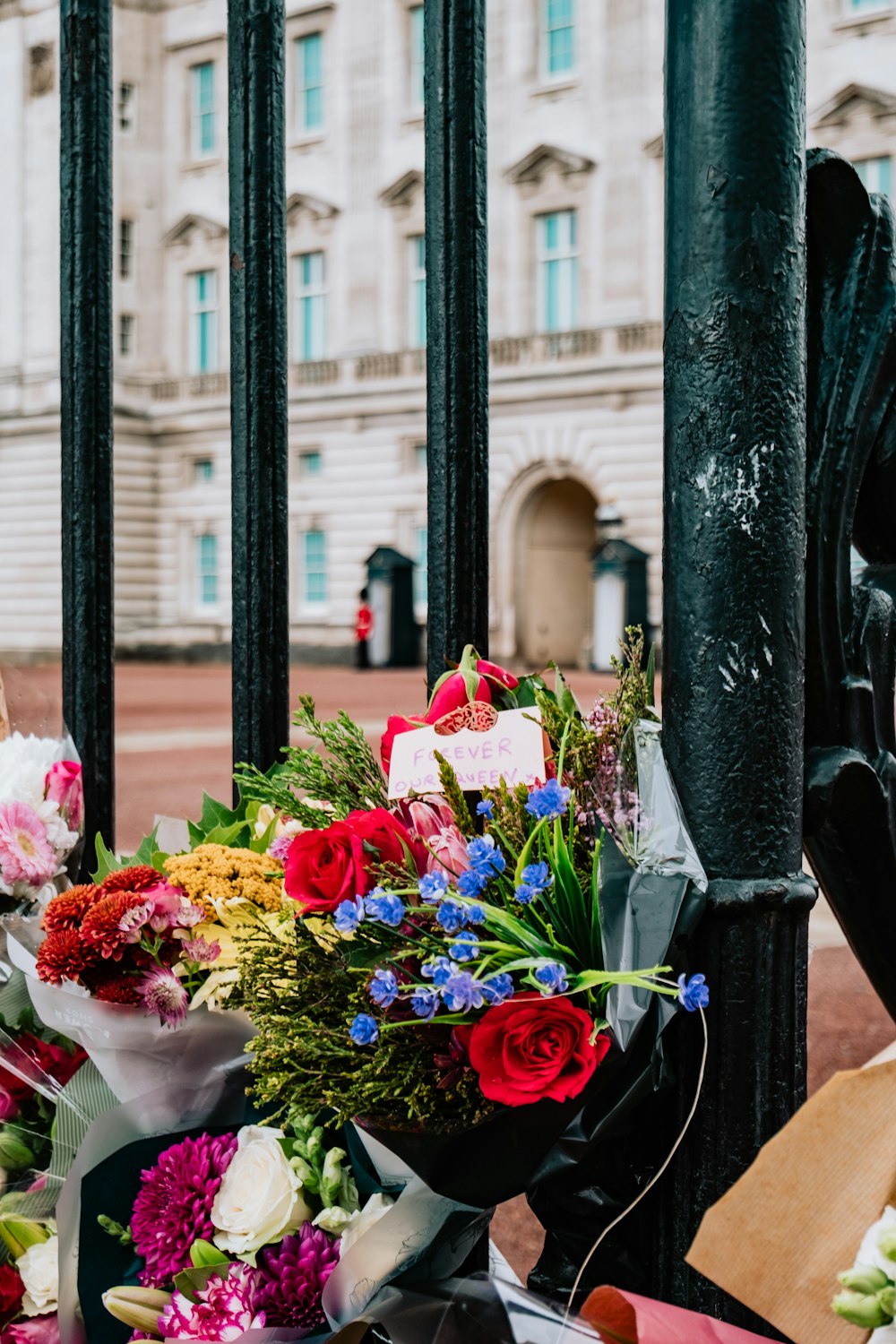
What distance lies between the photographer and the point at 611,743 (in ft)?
3.42

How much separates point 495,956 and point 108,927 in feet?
1.08

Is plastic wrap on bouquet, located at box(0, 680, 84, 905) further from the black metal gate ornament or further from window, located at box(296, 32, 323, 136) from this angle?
window, located at box(296, 32, 323, 136)

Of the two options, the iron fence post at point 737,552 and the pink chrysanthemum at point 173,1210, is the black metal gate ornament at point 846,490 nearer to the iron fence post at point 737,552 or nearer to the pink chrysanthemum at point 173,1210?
the iron fence post at point 737,552

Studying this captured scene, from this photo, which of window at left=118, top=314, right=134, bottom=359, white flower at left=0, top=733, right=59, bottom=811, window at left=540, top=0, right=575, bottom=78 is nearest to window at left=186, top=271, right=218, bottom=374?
window at left=118, top=314, right=134, bottom=359

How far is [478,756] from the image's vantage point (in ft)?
3.46

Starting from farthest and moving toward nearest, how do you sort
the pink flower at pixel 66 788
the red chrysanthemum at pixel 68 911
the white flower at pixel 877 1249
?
the pink flower at pixel 66 788
the red chrysanthemum at pixel 68 911
the white flower at pixel 877 1249

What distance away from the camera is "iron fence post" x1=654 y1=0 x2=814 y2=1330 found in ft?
3.40

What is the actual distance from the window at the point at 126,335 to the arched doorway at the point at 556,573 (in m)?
8.36

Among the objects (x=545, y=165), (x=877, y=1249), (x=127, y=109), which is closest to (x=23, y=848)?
(x=877, y=1249)

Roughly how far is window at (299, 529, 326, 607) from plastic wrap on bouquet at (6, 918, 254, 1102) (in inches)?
897

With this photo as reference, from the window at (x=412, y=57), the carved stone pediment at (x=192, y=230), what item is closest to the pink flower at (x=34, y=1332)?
Answer: the window at (x=412, y=57)

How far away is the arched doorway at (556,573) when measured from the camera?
72.4 ft

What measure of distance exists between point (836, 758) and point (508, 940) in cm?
37

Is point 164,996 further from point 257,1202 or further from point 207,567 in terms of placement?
point 207,567
